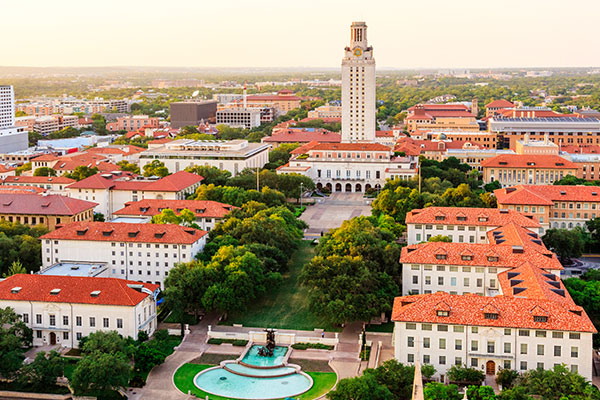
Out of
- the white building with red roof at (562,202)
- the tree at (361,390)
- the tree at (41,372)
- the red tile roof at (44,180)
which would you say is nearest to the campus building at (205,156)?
the red tile roof at (44,180)

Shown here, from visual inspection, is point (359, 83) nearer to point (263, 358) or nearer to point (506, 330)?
point (263, 358)

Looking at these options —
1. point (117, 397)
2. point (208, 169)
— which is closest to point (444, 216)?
point (117, 397)

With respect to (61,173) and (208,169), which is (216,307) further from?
(61,173)

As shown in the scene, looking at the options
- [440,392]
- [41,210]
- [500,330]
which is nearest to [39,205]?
[41,210]

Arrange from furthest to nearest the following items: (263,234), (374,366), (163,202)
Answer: (163,202), (263,234), (374,366)

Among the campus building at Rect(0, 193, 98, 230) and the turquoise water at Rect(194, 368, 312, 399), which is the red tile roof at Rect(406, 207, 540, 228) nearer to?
the turquoise water at Rect(194, 368, 312, 399)

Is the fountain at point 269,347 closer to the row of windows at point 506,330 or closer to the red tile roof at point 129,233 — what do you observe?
the row of windows at point 506,330
